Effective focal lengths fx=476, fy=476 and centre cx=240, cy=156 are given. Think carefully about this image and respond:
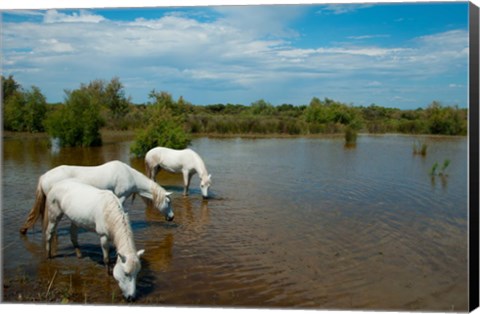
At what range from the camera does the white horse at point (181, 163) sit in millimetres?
11414

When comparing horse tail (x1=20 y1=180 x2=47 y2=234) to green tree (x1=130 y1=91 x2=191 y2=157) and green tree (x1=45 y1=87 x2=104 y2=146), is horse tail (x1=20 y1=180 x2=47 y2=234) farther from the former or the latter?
green tree (x1=45 y1=87 x2=104 y2=146)

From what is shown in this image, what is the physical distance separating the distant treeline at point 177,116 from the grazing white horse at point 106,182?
1.81 meters

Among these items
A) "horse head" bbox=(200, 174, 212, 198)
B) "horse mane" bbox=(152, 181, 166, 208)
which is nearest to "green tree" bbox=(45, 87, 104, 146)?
"horse head" bbox=(200, 174, 212, 198)

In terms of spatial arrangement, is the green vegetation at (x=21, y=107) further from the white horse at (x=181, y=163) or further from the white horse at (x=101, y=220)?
the white horse at (x=181, y=163)

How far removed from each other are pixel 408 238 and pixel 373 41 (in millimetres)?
3333

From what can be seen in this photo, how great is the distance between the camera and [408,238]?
805 centimetres

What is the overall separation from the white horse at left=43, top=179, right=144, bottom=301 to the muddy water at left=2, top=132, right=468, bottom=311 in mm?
399

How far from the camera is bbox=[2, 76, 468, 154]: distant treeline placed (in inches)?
424

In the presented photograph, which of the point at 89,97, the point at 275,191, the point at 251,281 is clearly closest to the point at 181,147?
the point at 89,97

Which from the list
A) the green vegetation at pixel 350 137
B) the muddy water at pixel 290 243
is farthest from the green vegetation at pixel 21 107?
the green vegetation at pixel 350 137

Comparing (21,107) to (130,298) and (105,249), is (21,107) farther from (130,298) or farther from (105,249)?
(130,298)

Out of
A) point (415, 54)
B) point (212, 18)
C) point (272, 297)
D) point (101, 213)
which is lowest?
point (272, 297)

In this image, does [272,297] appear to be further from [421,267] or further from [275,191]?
[275,191]

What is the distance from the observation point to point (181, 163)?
39.0ft
